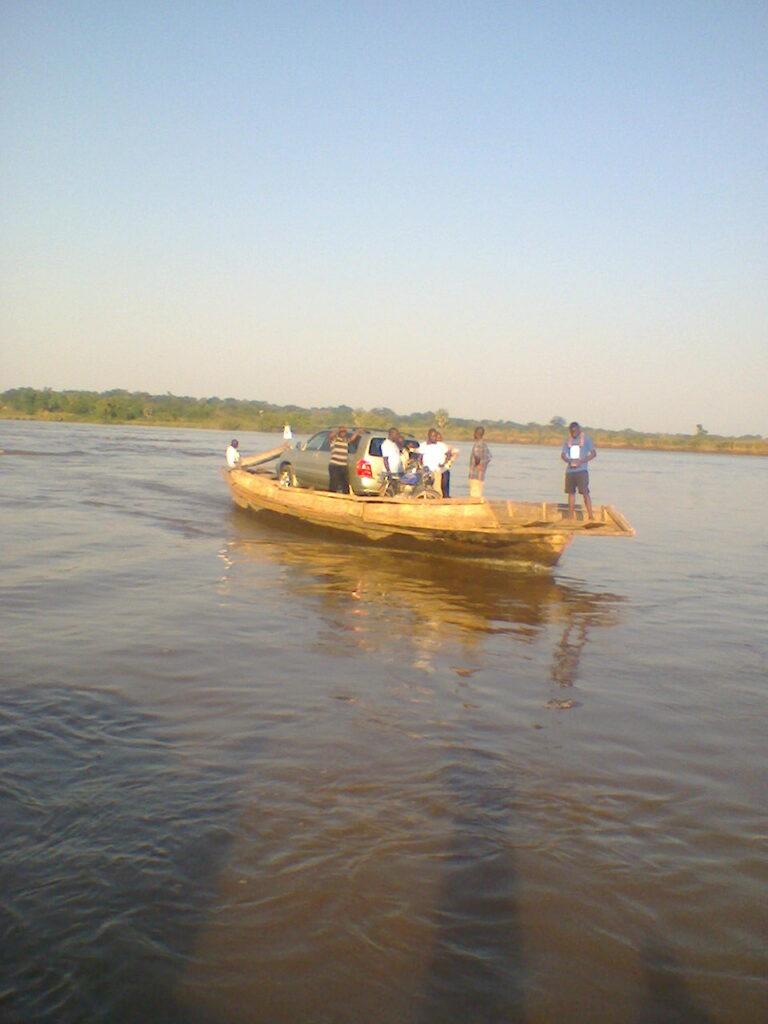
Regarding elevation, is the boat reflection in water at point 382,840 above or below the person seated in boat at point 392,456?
below

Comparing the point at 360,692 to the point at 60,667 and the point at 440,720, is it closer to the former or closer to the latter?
the point at 440,720

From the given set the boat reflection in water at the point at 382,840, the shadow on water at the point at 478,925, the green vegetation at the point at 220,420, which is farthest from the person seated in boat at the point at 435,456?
the green vegetation at the point at 220,420

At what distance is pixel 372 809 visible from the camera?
490cm

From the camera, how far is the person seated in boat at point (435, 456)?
48.3ft

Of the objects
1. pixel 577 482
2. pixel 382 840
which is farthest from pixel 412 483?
pixel 382 840

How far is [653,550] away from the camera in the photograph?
17.4 m

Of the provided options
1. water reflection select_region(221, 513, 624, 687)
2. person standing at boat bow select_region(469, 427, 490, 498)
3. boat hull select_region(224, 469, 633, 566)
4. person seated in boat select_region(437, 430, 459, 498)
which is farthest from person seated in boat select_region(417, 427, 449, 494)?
water reflection select_region(221, 513, 624, 687)

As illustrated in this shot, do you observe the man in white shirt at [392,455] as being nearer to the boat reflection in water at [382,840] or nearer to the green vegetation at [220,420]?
the boat reflection in water at [382,840]

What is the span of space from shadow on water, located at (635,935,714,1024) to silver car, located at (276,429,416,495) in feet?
40.2

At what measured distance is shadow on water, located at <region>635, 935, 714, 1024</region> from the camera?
337 centimetres

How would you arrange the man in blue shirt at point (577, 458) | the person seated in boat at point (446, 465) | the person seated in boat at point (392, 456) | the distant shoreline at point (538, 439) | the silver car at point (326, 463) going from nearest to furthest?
the man in blue shirt at point (577, 458)
the person seated in boat at point (446, 465)
the person seated in boat at point (392, 456)
the silver car at point (326, 463)
the distant shoreline at point (538, 439)

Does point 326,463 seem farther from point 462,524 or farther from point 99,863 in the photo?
point 99,863

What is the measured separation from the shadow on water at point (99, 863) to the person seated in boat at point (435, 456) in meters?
9.37

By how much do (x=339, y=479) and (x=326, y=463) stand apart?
3.61ft
